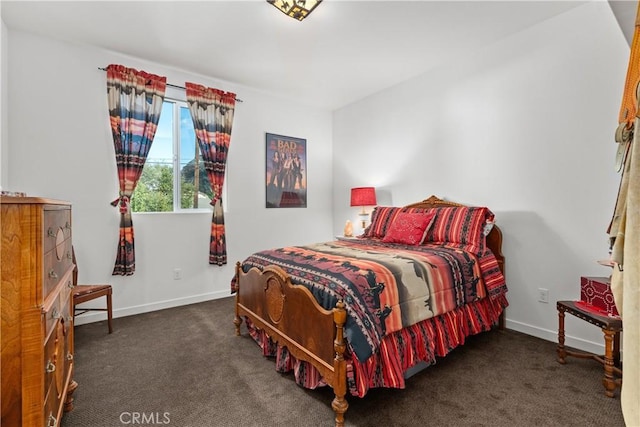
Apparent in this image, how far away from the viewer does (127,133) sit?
3096mm

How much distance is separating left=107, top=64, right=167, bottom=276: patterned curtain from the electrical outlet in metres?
3.92

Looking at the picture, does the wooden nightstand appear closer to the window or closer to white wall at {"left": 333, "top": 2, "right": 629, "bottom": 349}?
white wall at {"left": 333, "top": 2, "right": 629, "bottom": 349}

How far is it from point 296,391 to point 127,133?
2.96 metres

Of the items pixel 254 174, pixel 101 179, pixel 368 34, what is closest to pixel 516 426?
pixel 368 34

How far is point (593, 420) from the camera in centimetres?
155

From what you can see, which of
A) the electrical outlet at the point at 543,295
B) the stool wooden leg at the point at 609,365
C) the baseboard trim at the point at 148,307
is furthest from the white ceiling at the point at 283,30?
the baseboard trim at the point at 148,307

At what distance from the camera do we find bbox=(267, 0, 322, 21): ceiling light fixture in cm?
228

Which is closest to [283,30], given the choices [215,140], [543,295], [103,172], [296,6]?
[296,6]

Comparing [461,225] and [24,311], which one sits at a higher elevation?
[461,225]

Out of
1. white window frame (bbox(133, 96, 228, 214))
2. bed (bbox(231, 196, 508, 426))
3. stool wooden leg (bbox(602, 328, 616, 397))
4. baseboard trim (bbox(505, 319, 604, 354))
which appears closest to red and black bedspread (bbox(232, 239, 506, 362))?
bed (bbox(231, 196, 508, 426))

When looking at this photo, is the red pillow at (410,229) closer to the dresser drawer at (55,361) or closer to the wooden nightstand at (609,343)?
the wooden nightstand at (609,343)

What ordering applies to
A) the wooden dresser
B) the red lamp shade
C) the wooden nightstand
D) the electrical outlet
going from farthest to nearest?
the red lamp shade → the electrical outlet → the wooden nightstand → the wooden dresser

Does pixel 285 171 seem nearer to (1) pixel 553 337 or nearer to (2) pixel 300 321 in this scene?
(2) pixel 300 321

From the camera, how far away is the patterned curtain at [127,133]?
3055 millimetres
